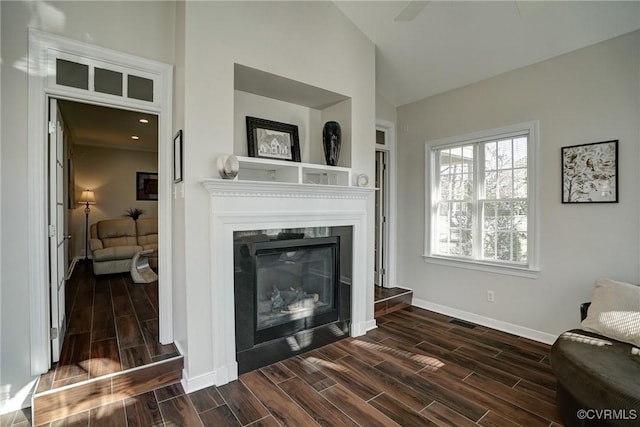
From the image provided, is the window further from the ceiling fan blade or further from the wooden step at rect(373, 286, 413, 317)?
the ceiling fan blade

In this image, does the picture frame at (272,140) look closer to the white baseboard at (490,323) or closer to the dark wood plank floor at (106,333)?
the dark wood plank floor at (106,333)

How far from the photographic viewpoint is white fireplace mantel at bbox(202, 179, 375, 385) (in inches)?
94.9

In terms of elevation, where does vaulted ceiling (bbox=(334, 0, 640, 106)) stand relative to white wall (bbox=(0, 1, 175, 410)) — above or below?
above

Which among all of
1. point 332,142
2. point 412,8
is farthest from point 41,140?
point 412,8

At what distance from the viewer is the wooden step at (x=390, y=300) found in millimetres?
3922

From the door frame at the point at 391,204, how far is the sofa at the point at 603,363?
2328 mm

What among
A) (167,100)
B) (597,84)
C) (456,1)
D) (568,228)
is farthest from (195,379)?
(597,84)

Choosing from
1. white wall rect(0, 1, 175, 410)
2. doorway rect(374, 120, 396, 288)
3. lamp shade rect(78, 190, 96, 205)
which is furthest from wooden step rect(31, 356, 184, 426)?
lamp shade rect(78, 190, 96, 205)

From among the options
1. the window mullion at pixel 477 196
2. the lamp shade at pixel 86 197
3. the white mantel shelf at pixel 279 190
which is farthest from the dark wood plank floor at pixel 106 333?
the window mullion at pixel 477 196

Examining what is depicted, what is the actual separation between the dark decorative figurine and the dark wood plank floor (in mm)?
2250

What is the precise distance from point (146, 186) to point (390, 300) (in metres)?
6.36

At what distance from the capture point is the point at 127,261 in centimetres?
547

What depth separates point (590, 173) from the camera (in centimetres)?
283

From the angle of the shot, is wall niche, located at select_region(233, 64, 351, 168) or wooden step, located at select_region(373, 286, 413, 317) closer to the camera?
wall niche, located at select_region(233, 64, 351, 168)
